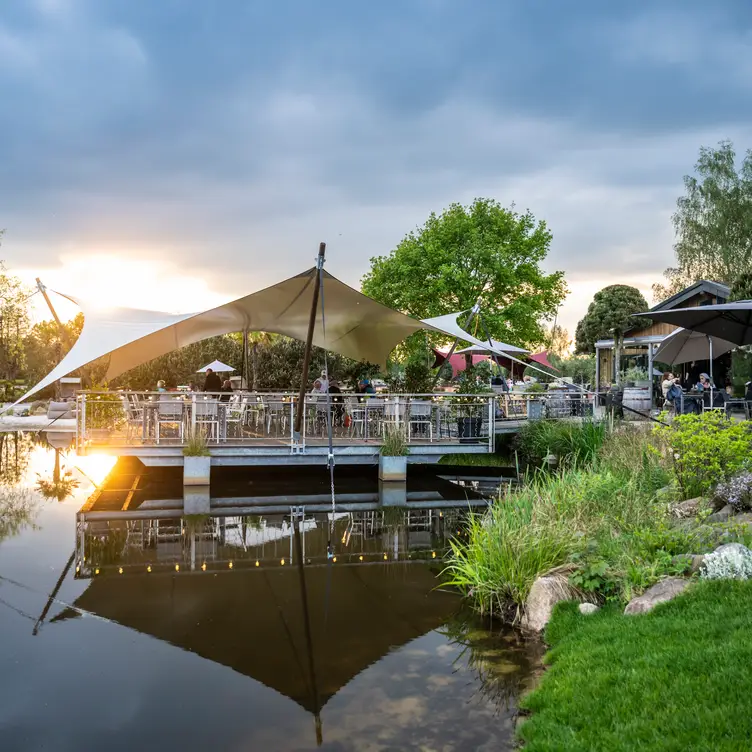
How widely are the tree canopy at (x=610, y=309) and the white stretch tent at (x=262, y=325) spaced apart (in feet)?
101

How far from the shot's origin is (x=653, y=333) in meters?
26.1

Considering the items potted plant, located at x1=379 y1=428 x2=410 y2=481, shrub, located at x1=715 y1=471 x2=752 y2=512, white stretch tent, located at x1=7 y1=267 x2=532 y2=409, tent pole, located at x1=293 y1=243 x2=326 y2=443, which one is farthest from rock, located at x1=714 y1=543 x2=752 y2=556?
potted plant, located at x1=379 y1=428 x2=410 y2=481

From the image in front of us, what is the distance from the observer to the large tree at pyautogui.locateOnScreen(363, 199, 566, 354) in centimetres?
2702

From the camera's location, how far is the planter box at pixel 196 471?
13.0 metres

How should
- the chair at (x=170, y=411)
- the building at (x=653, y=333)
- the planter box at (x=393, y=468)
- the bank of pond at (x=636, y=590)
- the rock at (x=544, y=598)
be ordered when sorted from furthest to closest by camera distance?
1. the building at (x=653, y=333)
2. the planter box at (x=393, y=468)
3. the chair at (x=170, y=411)
4. the rock at (x=544, y=598)
5. the bank of pond at (x=636, y=590)

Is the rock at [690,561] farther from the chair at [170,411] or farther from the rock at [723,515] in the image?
the chair at [170,411]

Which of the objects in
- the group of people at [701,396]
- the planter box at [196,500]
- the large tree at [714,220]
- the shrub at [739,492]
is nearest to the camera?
the shrub at [739,492]

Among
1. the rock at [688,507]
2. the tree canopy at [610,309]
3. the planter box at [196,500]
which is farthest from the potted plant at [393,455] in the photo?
the tree canopy at [610,309]

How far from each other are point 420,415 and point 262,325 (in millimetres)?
4873

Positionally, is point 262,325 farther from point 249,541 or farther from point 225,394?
point 249,541

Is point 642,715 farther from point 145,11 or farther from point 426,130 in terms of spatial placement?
point 426,130

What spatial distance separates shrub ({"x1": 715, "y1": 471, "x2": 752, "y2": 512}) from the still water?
9.81ft

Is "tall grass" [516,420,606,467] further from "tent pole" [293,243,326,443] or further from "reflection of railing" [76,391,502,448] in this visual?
"tent pole" [293,243,326,443]

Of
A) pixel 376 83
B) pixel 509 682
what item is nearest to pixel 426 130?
pixel 376 83
